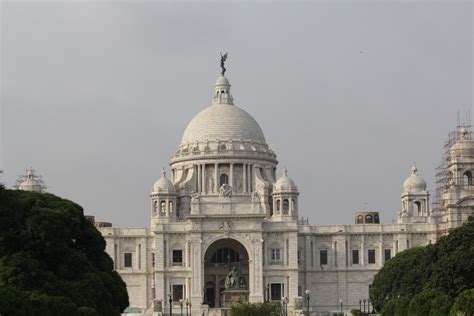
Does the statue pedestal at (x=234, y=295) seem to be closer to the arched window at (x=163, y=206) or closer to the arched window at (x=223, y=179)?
the arched window at (x=163, y=206)

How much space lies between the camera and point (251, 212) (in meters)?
127

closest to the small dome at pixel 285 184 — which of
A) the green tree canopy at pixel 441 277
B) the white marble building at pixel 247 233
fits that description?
the white marble building at pixel 247 233

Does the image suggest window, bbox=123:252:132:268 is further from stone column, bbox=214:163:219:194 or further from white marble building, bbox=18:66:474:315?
stone column, bbox=214:163:219:194

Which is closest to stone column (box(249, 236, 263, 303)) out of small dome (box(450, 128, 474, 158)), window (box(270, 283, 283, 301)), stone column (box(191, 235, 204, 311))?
window (box(270, 283, 283, 301))

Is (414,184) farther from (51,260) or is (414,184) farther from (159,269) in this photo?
(51,260)

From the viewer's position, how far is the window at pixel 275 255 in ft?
420

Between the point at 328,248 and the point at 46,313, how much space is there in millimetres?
70352

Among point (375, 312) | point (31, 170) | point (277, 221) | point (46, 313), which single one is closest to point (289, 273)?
point (277, 221)

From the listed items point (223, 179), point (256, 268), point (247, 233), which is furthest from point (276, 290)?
point (223, 179)

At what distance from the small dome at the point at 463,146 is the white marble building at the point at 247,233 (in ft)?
0.31

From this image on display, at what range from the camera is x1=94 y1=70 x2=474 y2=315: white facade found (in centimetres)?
12694

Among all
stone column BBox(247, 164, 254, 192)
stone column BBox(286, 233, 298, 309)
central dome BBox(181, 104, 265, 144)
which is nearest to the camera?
stone column BBox(286, 233, 298, 309)

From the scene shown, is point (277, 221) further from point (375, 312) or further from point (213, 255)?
point (375, 312)

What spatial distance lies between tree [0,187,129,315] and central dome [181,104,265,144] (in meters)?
64.4
